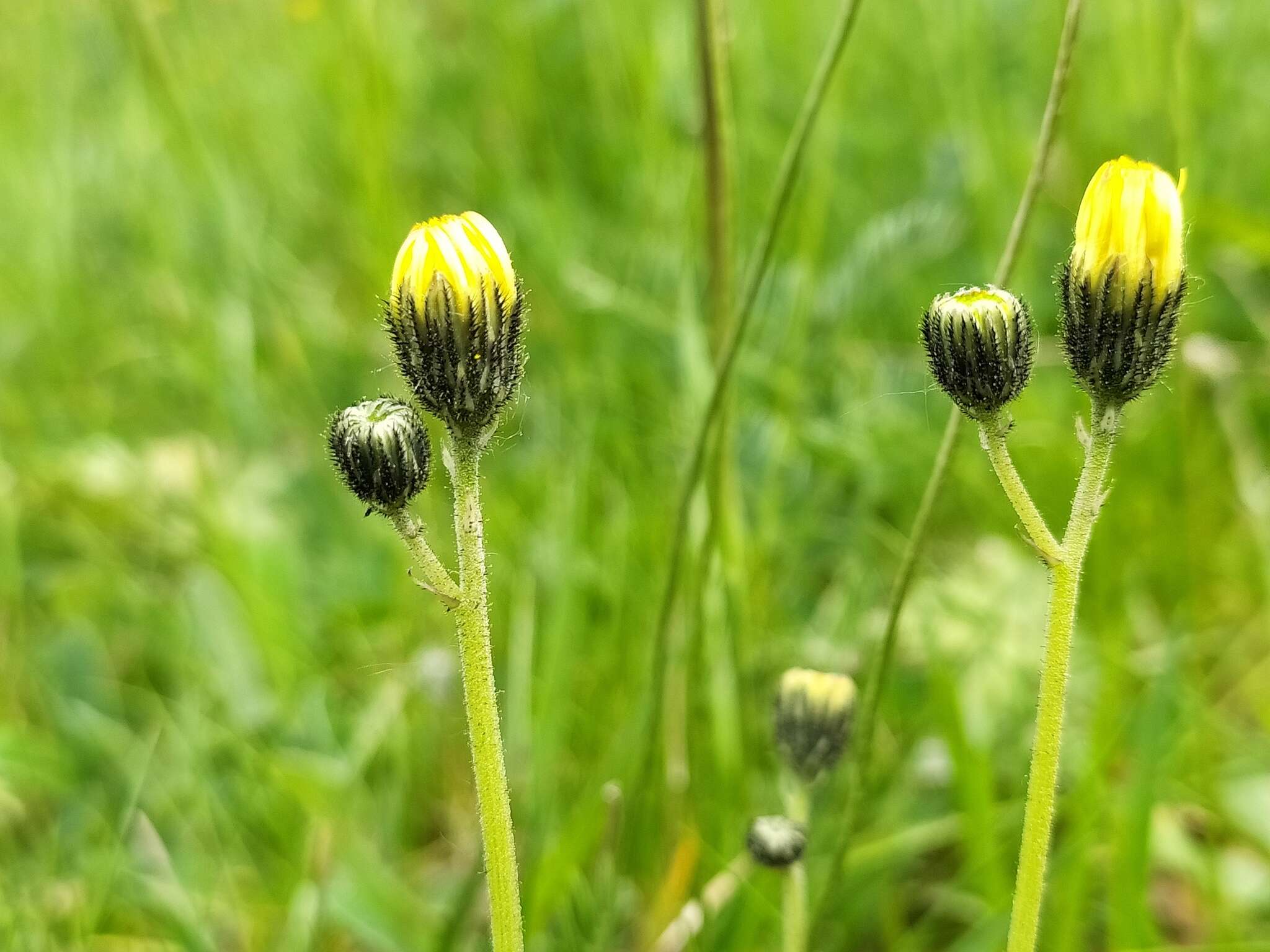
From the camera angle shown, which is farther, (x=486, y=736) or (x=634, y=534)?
(x=634, y=534)

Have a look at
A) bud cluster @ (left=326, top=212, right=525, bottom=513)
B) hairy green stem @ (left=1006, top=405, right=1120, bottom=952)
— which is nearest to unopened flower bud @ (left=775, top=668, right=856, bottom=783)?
hairy green stem @ (left=1006, top=405, right=1120, bottom=952)

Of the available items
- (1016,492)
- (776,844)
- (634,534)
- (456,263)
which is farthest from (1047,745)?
(634,534)

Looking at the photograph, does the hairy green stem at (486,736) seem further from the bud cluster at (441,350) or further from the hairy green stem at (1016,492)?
the hairy green stem at (1016,492)

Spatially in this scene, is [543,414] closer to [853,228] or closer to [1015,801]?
[853,228]

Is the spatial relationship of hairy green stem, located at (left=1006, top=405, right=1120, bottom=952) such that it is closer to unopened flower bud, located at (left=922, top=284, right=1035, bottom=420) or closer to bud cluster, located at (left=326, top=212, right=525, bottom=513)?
unopened flower bud, located at (left=922, top=284, right=1035, bottom=420)

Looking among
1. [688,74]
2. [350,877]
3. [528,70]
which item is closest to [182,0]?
[528,70]

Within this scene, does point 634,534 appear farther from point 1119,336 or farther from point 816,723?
point 1119,336
